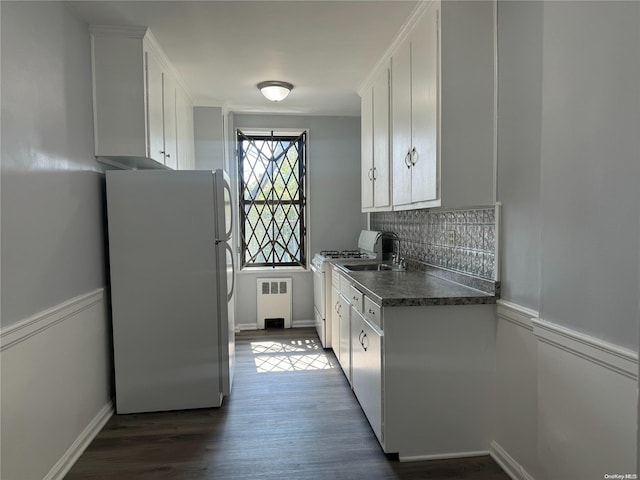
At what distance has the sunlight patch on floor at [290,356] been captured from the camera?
11.3 ft

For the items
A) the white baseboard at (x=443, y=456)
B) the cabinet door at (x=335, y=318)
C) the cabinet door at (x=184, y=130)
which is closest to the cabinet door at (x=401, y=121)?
the cabinet door at (x=335, y=318)

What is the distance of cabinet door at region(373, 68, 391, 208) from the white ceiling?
0.62ft

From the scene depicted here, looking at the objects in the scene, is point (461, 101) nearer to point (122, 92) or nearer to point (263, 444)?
point (122, 92)

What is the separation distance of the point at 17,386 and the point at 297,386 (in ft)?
5.97

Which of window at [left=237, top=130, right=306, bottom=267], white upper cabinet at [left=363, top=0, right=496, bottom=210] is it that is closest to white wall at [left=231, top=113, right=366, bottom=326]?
window at [left=237, top=130, right=306, bottom=267]

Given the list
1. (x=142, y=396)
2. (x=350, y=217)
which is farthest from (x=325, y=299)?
(x=142, y=396)

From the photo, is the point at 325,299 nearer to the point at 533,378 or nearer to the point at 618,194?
the point at 533,378

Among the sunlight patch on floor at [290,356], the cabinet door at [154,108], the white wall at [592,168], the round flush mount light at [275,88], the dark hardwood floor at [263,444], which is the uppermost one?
the round flush mount light at [275,88]

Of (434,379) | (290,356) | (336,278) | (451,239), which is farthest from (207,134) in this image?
(434,379)

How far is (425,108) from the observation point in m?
2.28

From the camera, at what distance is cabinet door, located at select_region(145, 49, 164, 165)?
267 cm

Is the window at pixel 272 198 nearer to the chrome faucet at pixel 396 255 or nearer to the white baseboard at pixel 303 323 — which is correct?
the white baseboard at pixel 303 323

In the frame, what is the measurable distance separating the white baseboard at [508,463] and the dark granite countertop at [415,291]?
0.75 m

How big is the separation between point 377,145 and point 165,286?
1898mm
